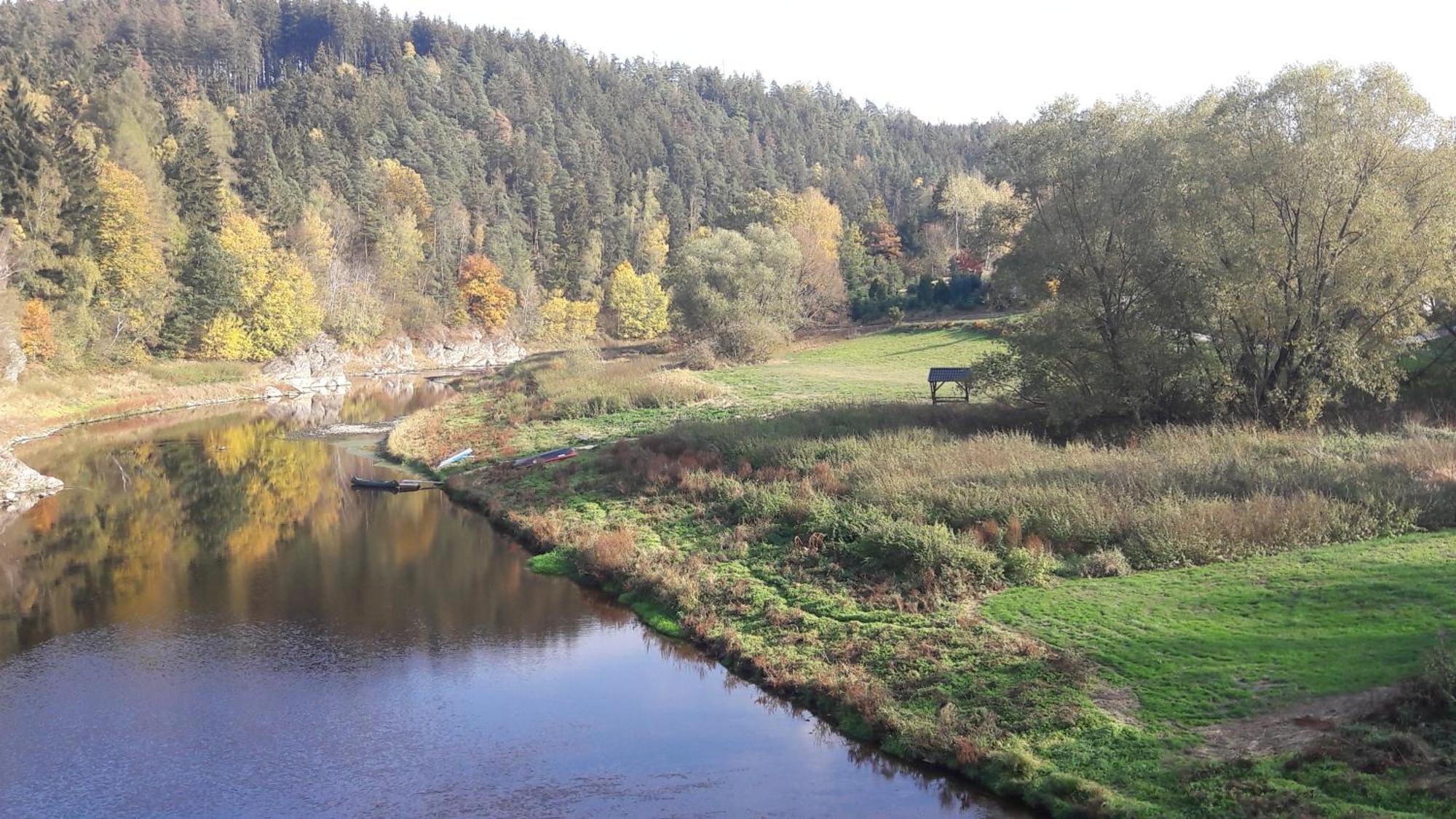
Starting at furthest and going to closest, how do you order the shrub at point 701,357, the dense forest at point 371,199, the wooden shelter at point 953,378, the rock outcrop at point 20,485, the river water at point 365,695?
the shrub at point 701,357 < the dense forest at point 371,199 < the wooden shelter at point 953,378 < the rock outcrop at point 20,485 < the river water at point 365,695

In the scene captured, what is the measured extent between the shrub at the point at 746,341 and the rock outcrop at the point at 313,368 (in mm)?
33665

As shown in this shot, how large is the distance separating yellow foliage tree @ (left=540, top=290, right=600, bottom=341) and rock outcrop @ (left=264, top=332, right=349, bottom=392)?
3439cm

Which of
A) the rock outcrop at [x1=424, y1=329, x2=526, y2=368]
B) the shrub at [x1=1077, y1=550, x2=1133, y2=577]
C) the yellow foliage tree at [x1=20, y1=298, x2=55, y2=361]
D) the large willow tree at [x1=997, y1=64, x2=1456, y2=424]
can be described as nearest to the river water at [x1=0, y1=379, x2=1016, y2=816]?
the shrub at [x1=1077, y1=550, x2=1133, y2=577]

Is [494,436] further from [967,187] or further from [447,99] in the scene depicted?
[447,99]

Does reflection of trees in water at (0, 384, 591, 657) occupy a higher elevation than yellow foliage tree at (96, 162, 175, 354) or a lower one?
lower

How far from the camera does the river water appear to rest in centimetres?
1458

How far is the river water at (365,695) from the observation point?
1458cm

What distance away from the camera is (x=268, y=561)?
2834 centimetres

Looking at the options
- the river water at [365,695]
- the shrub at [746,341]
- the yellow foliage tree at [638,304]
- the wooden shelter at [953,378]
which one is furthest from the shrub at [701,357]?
the yellow foliage tree at [638,304]

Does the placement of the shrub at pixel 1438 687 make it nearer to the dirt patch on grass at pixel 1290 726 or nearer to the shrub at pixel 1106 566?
the dirt patch on grass at pixel 1290 726

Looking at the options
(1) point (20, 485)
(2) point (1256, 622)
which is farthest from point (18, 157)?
(2) point (1256, 622)

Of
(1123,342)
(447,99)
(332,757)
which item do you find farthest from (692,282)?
(447,99)

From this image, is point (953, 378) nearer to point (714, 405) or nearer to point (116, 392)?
point (714, 405)

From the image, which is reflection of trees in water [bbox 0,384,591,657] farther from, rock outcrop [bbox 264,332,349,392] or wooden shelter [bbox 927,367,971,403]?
rock outcrop [bbox 264,332,349,392]
